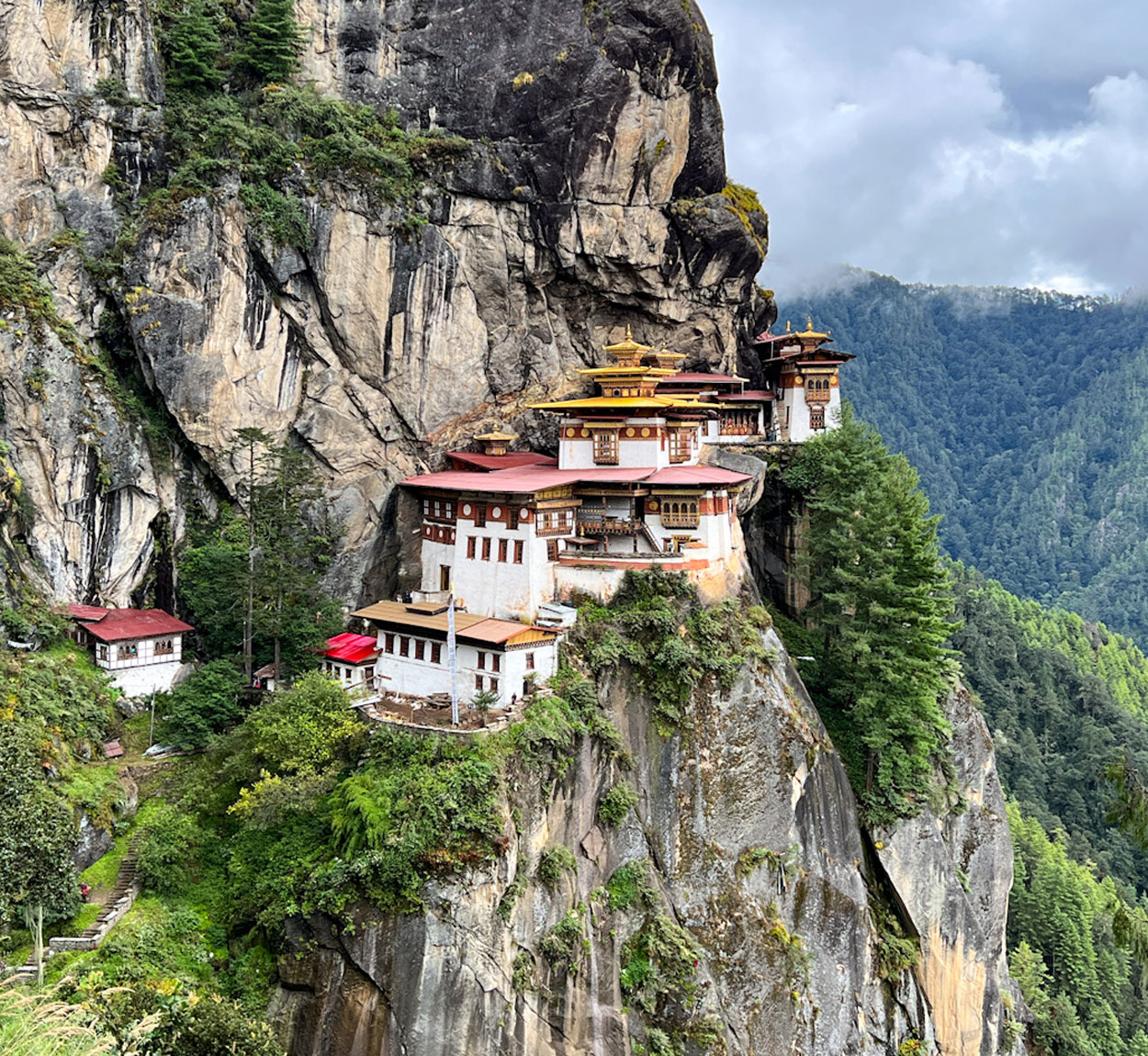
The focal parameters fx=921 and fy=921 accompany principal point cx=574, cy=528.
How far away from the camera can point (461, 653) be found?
3019cm

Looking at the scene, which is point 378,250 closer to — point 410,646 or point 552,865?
point 410,646

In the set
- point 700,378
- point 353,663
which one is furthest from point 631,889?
point 700,378

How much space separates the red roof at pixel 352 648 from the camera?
32.2m

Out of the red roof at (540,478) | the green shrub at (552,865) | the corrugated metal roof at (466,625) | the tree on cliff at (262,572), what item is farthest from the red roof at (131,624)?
the green shrub at (552,865)

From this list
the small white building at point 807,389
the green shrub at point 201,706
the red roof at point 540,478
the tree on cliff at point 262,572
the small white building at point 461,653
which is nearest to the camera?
the small white building at point 461,653

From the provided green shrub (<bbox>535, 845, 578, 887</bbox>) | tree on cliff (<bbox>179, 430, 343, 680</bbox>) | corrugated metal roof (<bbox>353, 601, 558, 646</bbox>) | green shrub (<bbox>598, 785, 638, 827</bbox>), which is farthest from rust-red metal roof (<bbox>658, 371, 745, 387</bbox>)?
green shrub (<bbox>535, 845, 578, 887</bbox>)

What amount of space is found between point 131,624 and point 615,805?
18.0m

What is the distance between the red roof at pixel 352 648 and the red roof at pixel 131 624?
17.3 ft

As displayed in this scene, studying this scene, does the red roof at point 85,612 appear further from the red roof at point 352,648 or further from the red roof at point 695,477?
the red roof at point 695,477

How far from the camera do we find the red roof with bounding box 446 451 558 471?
125 ft

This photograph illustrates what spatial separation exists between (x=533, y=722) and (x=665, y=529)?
11163mm

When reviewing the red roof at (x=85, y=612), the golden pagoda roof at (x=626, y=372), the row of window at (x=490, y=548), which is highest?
the golden pagoda roof at (x=626, y=372)

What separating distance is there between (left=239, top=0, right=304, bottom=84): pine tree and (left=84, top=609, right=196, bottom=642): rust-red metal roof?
75.5ft

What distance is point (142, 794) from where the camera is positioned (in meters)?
27.8
